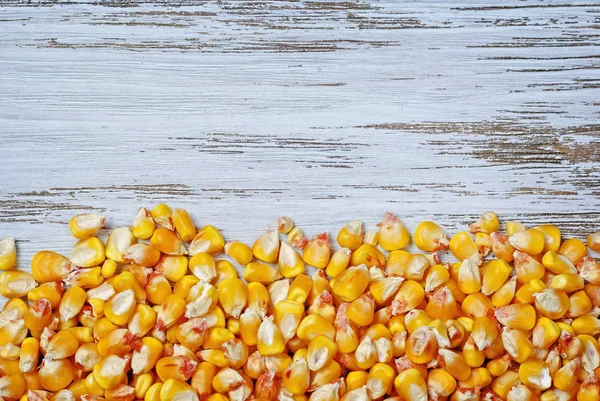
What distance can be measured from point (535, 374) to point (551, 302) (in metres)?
0.13

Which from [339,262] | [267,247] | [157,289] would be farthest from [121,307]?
[339,262]

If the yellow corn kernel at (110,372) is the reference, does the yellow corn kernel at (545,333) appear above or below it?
above

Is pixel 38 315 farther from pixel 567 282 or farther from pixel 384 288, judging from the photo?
pixel 567 282

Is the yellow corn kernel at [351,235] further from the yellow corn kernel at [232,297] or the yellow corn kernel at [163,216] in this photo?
the yellow corn kernel at [163,216]

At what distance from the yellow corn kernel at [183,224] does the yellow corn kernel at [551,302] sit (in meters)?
0.65

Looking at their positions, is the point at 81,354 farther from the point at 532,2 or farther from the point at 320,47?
the point at 532,2

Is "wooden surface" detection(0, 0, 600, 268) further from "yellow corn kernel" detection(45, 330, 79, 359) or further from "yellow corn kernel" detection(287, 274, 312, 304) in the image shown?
"yellow corn kernel" detection(45, 330, 79, 359)

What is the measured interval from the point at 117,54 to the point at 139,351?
556 millimetres

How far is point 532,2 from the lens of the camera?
53.4 inches

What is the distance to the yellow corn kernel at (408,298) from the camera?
1.31 meters

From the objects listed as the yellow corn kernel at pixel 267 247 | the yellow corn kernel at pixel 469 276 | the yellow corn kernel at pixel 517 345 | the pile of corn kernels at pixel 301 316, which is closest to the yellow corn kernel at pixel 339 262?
the pile of corn kernels at pixel 301 316

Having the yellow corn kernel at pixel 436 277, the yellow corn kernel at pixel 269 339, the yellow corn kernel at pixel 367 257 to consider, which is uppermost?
the yellow corn kernel at pixel 367 257

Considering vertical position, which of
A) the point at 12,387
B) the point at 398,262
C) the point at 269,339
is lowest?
the point at 12,387

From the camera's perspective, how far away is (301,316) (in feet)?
4.29
